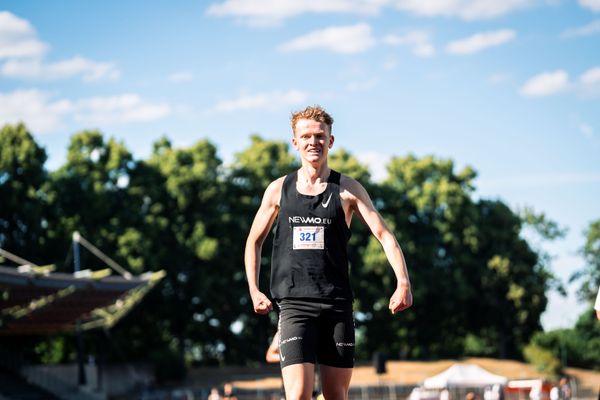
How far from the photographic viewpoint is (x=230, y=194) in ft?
225

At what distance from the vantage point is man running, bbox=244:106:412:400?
6.70 meters

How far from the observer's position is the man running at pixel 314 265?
6.70 m

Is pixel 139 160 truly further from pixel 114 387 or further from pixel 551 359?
pixel 551 359

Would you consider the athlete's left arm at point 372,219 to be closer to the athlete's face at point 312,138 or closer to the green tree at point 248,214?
the athlete's face at point 312,138

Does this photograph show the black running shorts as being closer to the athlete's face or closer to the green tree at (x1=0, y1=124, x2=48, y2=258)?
the athlete's face

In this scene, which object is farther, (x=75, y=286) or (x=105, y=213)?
(x=105, y=213)

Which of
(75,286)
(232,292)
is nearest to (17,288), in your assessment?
(75,286)

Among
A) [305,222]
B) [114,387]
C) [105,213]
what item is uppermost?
[105,213]

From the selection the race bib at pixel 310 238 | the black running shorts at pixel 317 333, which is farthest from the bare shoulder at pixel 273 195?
the black running shorts at pixel 317 333

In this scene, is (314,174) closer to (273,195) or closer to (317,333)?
(273,195)

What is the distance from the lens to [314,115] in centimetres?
696

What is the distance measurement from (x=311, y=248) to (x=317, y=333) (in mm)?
508

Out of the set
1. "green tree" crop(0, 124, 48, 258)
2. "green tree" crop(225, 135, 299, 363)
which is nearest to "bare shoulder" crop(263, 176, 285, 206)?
"green tree" crop(0, 124, 48, 258)

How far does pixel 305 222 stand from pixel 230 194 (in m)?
61.9
